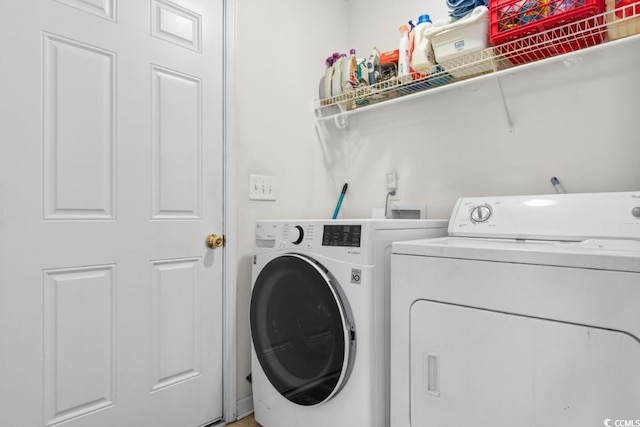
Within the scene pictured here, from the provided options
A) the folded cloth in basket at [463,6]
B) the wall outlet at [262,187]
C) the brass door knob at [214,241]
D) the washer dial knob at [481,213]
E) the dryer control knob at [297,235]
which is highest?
the folded cloth in basket at [463,6]

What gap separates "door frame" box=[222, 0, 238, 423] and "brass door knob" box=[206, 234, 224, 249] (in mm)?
43

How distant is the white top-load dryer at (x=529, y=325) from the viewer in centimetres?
81

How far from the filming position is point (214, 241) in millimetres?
1606

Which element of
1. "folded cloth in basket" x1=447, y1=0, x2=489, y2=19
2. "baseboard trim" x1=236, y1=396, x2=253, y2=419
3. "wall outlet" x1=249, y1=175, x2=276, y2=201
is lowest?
"baseboard trim" x1=236, y1=396, x2=253, y2=419

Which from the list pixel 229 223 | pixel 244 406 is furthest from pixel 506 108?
pixel 244 406

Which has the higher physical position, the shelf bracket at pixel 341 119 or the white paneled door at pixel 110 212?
the shelf bracket at pixel 341 119

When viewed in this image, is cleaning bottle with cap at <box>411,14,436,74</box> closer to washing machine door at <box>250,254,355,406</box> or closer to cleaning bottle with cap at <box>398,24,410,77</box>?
cleaning bottle with cap at <box>398,24,410,77</box>

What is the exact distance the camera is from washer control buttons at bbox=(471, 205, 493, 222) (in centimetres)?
145

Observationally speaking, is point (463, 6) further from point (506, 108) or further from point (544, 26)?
point (506, 108)

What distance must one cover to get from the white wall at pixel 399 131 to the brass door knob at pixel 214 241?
124 mm

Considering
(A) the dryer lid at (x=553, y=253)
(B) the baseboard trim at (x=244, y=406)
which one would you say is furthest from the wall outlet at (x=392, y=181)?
(B) the baseboard trim at (x=244, y=406)

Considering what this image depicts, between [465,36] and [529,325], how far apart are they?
3.78 feet

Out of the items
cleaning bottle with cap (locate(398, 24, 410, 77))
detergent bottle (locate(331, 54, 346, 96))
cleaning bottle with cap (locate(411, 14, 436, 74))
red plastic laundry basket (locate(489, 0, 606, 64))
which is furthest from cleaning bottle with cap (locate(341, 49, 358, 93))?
red plastic laundry basket (locate(489, 0, 606, 64))

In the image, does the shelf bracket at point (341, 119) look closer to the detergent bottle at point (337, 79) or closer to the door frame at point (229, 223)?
the detergent bottle at point (337, 79)
